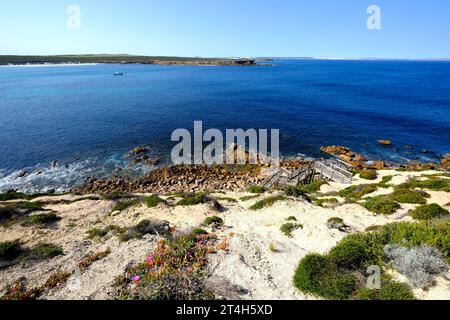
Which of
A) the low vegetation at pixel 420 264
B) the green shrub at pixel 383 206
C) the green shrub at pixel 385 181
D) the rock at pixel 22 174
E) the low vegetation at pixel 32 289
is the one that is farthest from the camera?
the rock at pixel 22 174

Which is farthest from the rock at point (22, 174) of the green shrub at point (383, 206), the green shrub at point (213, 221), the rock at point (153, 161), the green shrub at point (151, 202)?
the green shrub at point (383, 206)

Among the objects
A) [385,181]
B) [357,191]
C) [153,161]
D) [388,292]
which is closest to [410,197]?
[357,191]

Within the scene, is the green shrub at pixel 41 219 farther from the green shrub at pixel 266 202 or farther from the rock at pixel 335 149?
the rock at pixel 335 149

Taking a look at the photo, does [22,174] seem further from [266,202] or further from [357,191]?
[357,191]

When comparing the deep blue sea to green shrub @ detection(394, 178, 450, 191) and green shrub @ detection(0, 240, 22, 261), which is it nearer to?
green shrub @ detection(394, 178, 450, 191)

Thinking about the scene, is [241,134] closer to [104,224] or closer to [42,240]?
[104,224]
